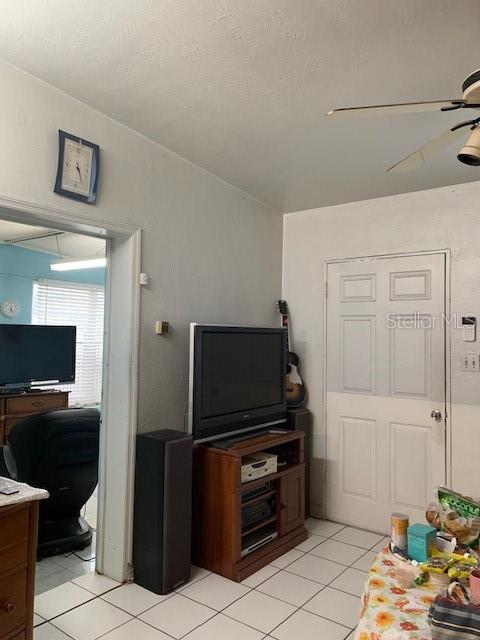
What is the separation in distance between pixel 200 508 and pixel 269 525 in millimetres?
582

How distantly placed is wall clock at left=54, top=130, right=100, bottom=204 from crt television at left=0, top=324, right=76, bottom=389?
3117mm

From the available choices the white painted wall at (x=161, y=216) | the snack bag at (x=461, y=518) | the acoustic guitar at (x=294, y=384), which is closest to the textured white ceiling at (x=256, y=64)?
the white painted wall at (x=161, y=216)

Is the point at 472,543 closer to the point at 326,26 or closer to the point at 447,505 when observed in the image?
the point at 447,505

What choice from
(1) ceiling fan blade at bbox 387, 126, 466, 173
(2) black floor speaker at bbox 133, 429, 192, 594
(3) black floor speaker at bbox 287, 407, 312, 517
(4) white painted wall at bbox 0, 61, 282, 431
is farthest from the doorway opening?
(1) ceiling fan blade at bbox 387, 126, 466, 173

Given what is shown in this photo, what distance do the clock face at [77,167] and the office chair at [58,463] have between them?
57.8 inches

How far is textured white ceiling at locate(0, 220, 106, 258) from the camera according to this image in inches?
202

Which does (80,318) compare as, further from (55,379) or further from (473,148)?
(473,148)

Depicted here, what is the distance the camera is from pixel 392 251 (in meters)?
3.65

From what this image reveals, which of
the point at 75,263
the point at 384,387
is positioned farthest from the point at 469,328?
the point at 75,263

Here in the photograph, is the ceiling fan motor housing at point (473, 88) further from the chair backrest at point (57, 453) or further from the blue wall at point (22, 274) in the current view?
the blue wall at point (22, 274)

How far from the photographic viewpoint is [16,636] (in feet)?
5.57

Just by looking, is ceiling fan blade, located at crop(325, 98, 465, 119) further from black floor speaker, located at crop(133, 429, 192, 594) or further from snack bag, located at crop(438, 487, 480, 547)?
black floor speaker, located at crop(133, 429, 192, 594)

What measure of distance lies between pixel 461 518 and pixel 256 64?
210 centimetres

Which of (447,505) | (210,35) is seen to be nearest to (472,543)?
(447,505)
